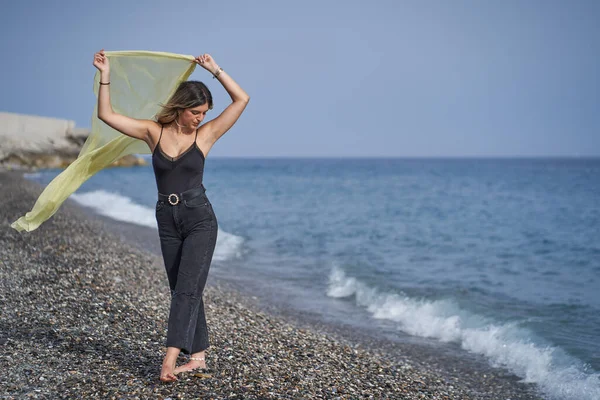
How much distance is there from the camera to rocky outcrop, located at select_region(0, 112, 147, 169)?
62.1 meters

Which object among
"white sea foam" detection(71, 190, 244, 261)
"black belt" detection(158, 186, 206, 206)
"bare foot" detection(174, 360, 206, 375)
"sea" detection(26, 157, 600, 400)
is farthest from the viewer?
"white sea foam" detection(71, 190, 244, 261)

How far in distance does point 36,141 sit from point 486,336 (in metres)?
65.0

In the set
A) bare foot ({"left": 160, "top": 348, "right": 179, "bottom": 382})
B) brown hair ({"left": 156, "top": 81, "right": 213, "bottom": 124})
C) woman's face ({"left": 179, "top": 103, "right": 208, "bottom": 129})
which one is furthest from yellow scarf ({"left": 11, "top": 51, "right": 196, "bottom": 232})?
bare foot ({"left": 160, "top": 348, "right": 179, "bottom": 382})

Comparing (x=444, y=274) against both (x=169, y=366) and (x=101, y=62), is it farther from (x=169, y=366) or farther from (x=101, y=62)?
(x=101, y=62)

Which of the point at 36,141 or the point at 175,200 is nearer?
the point at 175,200

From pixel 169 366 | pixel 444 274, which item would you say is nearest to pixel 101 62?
pixel 169 366

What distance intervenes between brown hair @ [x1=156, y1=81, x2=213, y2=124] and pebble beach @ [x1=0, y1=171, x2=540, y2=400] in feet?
7.83

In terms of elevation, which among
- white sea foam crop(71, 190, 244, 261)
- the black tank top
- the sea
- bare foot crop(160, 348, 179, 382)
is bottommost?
white sea foam crop(71, 190, 244, 261)

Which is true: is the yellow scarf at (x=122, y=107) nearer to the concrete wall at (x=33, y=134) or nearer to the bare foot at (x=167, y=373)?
the bare foot at (x=167, y=373)

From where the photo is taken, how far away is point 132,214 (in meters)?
26.8

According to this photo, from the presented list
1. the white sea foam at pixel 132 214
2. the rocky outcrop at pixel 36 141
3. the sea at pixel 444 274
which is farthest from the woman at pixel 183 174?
the rocky outcrop at pixel 36 141

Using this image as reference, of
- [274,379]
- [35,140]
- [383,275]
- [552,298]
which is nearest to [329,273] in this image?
[383,275]

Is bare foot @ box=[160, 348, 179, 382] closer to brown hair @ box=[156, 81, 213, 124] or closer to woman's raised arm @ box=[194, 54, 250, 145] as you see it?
woman's raised arm @ box=[194, 54, 250, 145]

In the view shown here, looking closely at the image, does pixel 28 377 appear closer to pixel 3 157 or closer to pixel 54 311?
pixel 54 311
